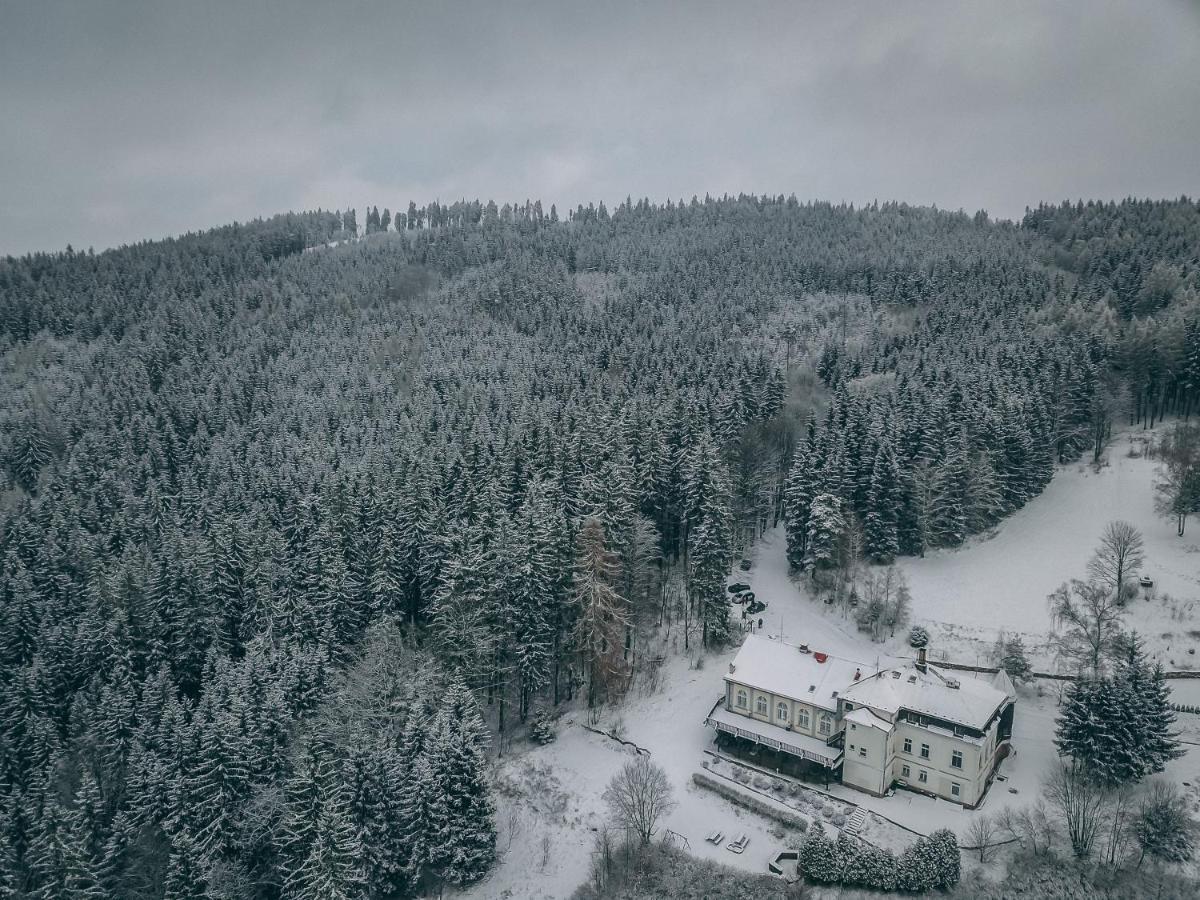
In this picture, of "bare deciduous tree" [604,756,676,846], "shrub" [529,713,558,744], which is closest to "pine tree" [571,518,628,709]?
"shrub" [529,713,558,744]

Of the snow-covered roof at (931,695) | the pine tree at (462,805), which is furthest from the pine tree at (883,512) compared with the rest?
the pine tree at (462,805)

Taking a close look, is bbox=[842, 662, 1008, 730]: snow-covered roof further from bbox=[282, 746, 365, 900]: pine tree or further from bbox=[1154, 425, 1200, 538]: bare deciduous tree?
bbox=[1154, 425, 1200, 538]: bare deciduous tree

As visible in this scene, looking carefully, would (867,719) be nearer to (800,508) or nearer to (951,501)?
(800,508)

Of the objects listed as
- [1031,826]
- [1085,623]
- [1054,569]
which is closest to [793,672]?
[1031,826]

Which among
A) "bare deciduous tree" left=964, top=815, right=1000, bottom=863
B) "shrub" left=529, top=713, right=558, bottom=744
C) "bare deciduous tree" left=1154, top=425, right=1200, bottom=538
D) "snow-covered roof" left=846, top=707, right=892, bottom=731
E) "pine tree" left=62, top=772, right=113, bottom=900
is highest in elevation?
"bare deciduous tree" left=1154, top=425, right=1200, bottom=538

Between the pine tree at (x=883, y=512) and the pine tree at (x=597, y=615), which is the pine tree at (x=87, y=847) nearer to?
the pine tree at (x=597, y=615)

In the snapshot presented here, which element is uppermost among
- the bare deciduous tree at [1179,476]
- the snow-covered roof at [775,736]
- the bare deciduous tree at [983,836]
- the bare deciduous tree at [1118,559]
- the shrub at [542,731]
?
the bare deciduous tree at [1179,476]
